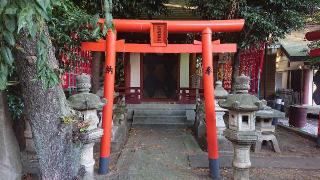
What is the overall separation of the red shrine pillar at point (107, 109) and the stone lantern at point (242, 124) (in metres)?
2.39

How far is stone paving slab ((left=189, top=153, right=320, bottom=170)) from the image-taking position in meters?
6.98

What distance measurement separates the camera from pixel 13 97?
600 centimetres

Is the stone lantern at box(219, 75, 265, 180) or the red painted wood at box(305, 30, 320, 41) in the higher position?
the red painted wood at box(305, 30, 320, 41)

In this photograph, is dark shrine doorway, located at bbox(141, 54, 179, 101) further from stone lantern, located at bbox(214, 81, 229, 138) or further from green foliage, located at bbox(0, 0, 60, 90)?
green foliage, located at bbox(0, 0, 60, 90)

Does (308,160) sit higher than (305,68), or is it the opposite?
(305,68)

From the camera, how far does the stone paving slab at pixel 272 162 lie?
275 inches

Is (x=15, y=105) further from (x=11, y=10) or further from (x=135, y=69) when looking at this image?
(x=135, y=69)

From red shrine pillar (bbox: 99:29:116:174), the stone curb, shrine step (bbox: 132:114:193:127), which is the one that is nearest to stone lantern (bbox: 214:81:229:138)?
shrine step (bbox: 132:114:193:127)

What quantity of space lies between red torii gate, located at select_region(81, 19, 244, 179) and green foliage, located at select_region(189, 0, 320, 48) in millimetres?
3241

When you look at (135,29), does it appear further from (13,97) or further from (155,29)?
(13,97)

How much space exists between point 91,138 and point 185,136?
17.7 feet

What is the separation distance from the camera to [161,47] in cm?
672

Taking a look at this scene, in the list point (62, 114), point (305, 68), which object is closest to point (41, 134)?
point (62, 114)

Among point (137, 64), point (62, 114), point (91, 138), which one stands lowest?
point (91, 138)
